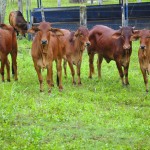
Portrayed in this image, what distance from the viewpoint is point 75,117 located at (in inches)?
383

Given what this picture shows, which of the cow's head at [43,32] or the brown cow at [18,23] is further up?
the cow's head at [43,32]

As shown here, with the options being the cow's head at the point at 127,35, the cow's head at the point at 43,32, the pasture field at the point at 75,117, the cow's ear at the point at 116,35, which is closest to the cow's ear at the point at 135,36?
the cow's head at the point at 127,35

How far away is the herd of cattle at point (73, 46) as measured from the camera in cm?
1246

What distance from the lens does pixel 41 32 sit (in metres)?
12.3

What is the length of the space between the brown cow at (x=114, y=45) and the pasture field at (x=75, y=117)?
2.23ft

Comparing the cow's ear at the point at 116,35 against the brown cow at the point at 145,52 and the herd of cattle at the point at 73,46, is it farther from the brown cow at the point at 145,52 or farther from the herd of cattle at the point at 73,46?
the brown cow at the point at 145,52

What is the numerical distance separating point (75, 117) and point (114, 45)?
5.14 m

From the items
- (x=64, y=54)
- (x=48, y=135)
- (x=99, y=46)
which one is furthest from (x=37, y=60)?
(x=48, y=135)

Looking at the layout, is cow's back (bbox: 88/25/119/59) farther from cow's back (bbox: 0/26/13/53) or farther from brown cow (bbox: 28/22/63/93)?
cow's back (bbox: 0/26/13/53)

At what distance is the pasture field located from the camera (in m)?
8.05

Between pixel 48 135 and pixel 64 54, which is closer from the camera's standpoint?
pixel 48 135

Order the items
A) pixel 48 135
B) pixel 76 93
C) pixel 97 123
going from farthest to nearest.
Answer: pixel 76 93 < pixel 97 123 < pixel 48 135

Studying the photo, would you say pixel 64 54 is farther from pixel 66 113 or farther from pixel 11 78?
pixel 66 113

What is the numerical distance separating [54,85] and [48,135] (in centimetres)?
548
